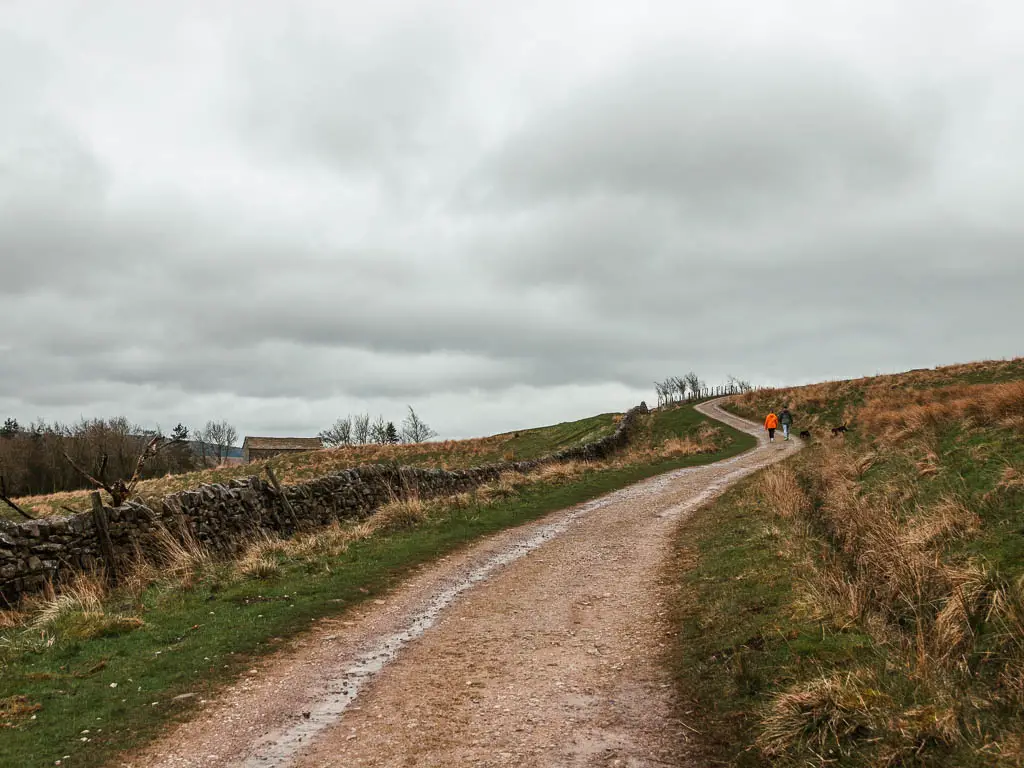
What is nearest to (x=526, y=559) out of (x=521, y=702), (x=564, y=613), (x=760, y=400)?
(x=564, y=613)

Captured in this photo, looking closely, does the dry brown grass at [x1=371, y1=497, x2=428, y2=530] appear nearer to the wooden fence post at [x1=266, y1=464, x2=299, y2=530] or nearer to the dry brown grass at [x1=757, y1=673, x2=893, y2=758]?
the wooden fence post at [x1=266, y1=464, x2=299, y2=530]

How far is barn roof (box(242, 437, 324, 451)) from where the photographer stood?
10800 cm

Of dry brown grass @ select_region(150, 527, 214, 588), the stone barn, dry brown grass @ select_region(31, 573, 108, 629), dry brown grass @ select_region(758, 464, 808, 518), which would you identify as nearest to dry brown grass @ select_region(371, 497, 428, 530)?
dry brown grass @ select_region(150, 527, 214, 588)

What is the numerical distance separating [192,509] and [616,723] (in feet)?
42.8

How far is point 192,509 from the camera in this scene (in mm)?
16141

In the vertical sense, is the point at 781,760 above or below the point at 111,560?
below

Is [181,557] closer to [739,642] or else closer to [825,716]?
[739,642]

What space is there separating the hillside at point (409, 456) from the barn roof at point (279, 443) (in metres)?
49.7

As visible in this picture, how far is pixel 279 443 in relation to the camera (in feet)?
368

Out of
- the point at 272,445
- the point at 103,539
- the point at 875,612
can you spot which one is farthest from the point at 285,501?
the point at 272,445

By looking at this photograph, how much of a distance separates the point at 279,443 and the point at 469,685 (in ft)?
367

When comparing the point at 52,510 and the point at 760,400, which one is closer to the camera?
the point at 52,510

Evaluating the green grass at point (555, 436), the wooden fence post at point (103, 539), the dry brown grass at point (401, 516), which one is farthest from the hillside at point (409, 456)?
the wooden fence post at point (103, 539)

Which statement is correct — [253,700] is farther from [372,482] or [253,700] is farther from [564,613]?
[372,482]
